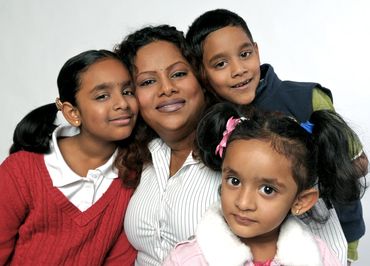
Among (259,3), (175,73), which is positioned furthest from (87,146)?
(259,3)

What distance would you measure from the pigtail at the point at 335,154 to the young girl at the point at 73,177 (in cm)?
54

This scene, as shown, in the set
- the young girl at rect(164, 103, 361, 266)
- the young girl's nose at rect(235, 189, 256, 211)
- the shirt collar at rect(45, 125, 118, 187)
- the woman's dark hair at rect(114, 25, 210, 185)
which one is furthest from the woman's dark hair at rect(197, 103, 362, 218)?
the shirt collar at rect(45, 125, 118, 187)

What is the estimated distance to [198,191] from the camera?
127cm

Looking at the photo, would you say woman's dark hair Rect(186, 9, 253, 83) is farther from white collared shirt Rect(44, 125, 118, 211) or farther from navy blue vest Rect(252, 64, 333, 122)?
white collared shirt Rect(44, 125, 118, 211)

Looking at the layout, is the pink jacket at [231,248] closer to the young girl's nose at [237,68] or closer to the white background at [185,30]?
the young girl's nose at [237,68]

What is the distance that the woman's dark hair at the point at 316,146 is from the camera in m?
1.09

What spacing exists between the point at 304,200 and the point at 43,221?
2.46ft

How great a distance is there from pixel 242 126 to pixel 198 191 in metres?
0.25

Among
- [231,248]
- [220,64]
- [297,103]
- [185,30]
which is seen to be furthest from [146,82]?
[185,30]

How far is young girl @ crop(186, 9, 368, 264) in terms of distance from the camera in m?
1.31

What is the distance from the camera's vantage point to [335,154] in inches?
43.4

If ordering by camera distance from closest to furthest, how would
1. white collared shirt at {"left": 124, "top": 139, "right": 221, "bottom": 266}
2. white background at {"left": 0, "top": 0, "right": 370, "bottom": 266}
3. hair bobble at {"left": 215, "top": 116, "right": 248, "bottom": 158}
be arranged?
hair bobble at {"left": 215, "top": 116, "right": 248, "bottom": 158} < white collared shirt at {"left": 124, "top": 139, "right": 221, "bottom": 266} < white background at {"left": 0, "top": 0, "right": 370, "bottom": 266}

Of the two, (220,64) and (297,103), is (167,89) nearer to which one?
(220,64)

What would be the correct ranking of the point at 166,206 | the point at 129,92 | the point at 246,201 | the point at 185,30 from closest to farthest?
1. the point at 246,201
2. the point at 166,206
3. the point at 129,92
4. the point at 185,30
